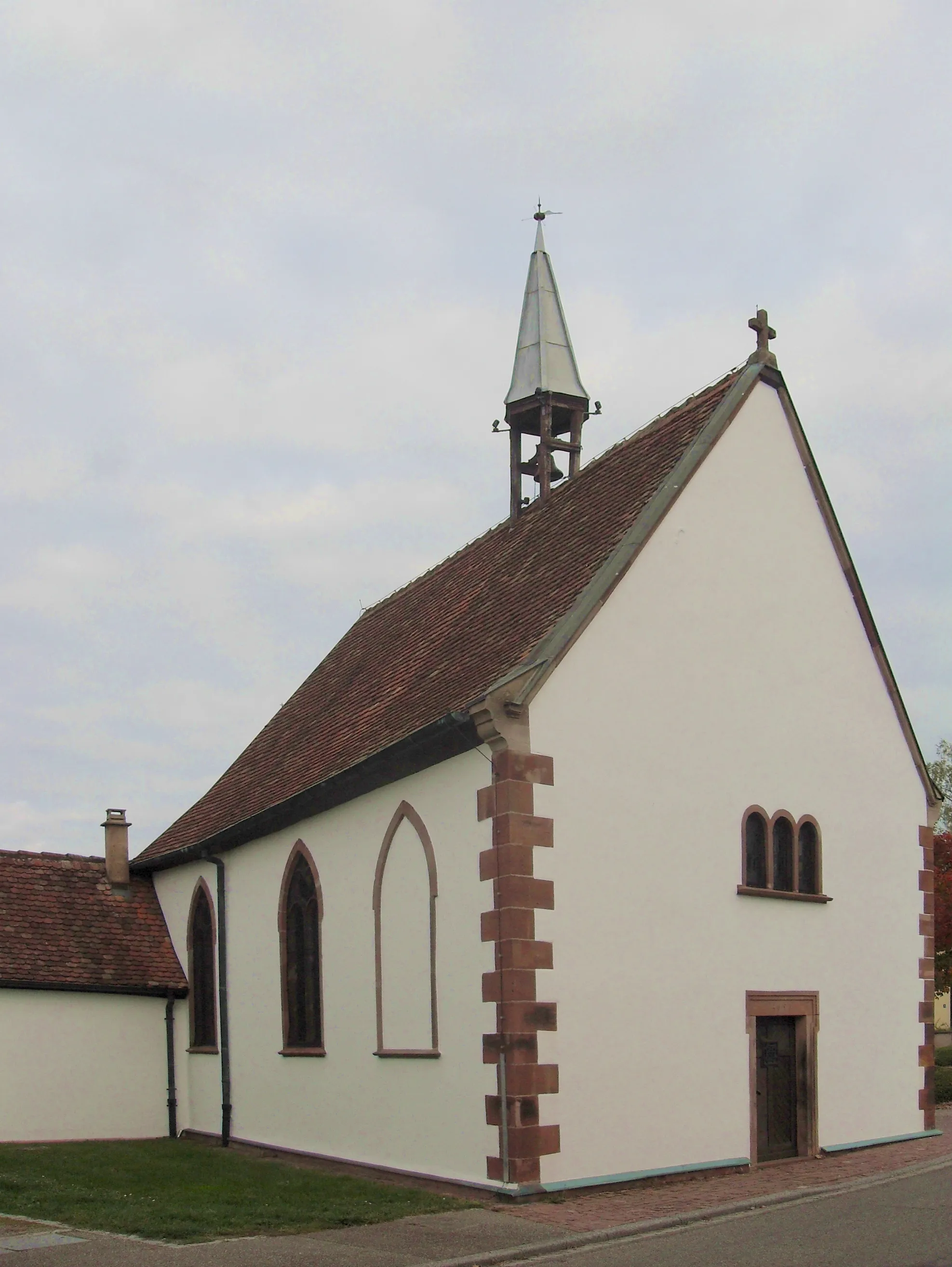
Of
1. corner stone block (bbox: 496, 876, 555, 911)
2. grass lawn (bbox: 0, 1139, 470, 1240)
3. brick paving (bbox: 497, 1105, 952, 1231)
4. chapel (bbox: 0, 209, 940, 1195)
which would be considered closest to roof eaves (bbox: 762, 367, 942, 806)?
chapel (bbox: 0, 209, 940, 1195)

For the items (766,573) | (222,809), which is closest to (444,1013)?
(766,573)

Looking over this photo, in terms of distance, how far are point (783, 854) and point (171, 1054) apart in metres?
11.5

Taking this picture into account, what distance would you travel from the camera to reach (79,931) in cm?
2492

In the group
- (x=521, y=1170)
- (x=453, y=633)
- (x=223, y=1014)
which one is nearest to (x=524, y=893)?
(x=521, y=1170)

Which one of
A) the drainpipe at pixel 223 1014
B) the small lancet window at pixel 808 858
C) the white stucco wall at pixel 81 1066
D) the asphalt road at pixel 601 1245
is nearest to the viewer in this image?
the asphalt road at pixel 601 1245

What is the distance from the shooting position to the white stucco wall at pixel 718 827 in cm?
1595

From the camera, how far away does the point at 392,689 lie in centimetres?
2108

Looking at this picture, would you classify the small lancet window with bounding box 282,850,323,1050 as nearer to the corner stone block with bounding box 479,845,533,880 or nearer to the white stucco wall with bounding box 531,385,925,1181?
the corner stone block with bounding box 479,845,533,880

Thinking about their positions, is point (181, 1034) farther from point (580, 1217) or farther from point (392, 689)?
point (580, 1217)

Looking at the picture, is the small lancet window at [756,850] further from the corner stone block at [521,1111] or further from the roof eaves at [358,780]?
the corner stone block at [521,1111]

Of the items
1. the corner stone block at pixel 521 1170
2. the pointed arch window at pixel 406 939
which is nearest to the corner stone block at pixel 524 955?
the pointed arch window at pixel 406 939

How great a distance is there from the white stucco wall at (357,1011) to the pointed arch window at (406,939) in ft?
0.30

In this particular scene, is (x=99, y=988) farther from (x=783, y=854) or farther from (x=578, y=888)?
(x=783, y=854)

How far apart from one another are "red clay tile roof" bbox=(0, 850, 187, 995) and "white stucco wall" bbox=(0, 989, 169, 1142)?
30cm
